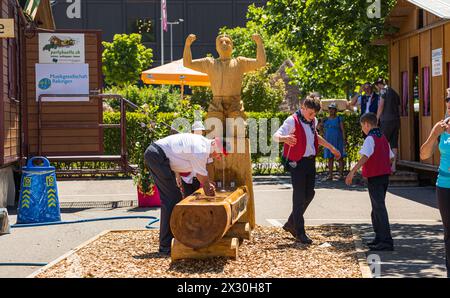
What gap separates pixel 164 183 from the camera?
1102 cm

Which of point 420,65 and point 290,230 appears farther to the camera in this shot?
point 420,65

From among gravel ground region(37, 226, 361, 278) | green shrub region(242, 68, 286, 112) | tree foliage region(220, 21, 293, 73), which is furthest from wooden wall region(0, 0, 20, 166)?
tree foliage region(220, 21, 293, 73)

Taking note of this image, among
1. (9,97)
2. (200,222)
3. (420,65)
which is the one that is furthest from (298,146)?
(420,65)

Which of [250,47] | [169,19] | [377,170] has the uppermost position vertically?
[169,19]

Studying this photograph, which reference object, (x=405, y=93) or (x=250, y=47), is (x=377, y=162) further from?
(x=250, y=47)

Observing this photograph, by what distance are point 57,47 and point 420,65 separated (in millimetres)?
7788

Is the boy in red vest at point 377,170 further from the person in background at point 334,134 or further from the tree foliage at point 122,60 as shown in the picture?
the tree foliage at point 122,60

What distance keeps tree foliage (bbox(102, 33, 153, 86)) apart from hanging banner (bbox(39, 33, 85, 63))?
4147 centimetres

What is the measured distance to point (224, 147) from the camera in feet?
40.9

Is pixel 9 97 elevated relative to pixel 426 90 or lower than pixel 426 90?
→ lower

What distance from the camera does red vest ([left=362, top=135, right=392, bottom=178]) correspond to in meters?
11.4

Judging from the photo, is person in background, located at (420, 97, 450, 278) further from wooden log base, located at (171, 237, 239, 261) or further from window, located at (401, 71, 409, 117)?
window, located at (401, 71, 409, 117)

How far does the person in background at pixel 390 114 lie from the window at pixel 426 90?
22.3 inches

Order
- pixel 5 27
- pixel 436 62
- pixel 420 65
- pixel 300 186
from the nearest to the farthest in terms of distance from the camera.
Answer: pixel 300 186, pixel 5 27, pixel 436 62, pixel 420 65
